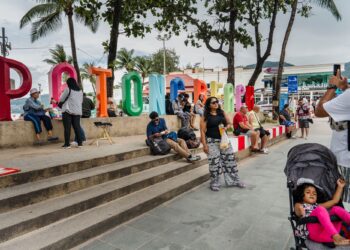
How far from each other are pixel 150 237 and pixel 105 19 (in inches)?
326

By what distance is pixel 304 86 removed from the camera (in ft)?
122

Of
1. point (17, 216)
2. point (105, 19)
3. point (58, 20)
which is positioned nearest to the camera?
point (17, 216)

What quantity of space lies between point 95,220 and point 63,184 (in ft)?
2.86

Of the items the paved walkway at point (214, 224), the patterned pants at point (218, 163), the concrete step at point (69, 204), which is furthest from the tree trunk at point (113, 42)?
the paved walkway at point (214, 224)

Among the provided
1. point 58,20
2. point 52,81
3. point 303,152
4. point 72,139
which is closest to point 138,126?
point 72,139

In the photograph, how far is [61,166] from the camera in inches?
178

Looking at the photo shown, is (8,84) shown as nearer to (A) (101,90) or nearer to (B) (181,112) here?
(A) (101,90)

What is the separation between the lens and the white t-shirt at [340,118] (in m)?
2.29

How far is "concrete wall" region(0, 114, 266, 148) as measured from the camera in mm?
6559

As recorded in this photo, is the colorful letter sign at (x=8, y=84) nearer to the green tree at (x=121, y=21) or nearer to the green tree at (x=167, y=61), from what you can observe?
the green tree at (x=121, y=21)

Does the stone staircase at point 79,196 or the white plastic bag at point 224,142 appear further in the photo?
the white plastic bag at point 224,142

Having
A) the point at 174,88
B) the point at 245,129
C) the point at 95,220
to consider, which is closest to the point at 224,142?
the point at 95,220

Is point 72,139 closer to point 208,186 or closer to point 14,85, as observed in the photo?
point 14,85

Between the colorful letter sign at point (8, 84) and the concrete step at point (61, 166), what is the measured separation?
2.56 metres
